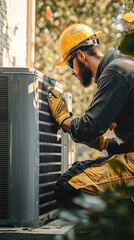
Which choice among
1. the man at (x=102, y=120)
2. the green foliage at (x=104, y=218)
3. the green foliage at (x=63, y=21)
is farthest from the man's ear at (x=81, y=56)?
the green foliage at (x=63, y=21)

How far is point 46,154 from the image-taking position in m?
3.13

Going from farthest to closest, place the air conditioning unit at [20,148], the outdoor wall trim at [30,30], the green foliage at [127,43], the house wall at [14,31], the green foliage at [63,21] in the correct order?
the green foliage at [63,21]
the outdoor wall trim at [30,30]
the house wall at [14,31]
the air conditioning unit at [20,148]
the green foliage at [127,43]

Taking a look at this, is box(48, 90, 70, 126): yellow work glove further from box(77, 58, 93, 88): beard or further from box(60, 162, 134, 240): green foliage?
box(60, 162, 134, 240): green foliage

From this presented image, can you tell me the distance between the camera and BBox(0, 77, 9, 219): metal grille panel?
2.76 m

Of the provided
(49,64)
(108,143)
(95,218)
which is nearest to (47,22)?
(49,64)

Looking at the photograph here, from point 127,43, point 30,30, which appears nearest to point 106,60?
point 127,43

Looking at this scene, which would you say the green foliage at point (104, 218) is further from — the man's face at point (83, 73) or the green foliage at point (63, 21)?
the green foliage at point (63, 21)

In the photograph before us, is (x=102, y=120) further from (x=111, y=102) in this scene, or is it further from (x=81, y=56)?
(x=81, y=56)

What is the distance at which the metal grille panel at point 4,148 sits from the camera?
276cm

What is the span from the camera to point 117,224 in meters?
0.78

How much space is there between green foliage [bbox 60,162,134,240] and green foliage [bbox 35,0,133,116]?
9.36 metres

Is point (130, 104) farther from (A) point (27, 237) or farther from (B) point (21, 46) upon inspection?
(B) point (21, 46)

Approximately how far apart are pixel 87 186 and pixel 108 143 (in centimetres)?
80

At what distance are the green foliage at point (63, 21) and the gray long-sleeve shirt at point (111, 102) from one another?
24.0 feet
